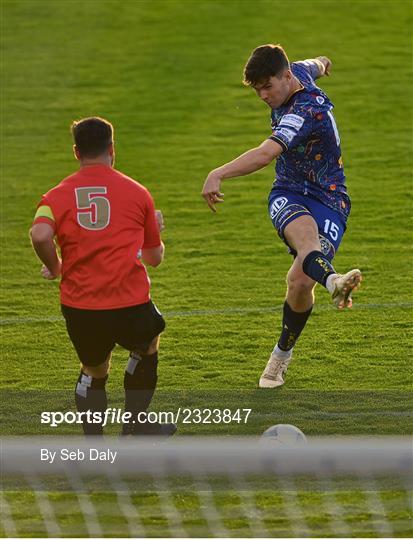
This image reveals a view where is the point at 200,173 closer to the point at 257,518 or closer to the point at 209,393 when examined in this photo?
the point at 209,393

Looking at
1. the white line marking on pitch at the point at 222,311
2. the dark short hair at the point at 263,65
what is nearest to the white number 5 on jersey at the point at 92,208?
the dark short hair at the point at 263,65

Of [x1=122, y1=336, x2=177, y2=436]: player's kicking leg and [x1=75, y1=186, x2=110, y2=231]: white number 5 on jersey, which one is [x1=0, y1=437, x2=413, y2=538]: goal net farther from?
[x1=75, y1=186, x2=110, y2=231]: white number 5 on jersey

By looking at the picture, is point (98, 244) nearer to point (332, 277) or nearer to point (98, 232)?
point (98, 232)

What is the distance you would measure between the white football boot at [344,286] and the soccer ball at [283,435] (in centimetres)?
78

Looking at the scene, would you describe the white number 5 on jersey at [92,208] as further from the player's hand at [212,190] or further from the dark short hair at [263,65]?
the dark short hair at [263,65]

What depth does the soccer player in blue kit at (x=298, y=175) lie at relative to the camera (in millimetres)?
7293

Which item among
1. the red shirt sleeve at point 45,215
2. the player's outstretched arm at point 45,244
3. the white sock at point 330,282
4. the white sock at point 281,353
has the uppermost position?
the red shirt sleeve at point 45,215

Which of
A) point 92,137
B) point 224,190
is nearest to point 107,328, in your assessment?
point 92,137

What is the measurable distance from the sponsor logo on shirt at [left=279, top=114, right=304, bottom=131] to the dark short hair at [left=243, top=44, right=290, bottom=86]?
0.81 ft

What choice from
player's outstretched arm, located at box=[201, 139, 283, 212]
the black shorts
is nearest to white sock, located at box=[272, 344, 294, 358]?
player's outstretched arm, located at box=[201, 139, 283, 212]

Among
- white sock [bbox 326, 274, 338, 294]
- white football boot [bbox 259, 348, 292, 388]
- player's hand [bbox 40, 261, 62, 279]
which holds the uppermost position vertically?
player's hand [bbox 40, 261, 62, 279]

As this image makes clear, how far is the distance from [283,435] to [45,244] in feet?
4.94

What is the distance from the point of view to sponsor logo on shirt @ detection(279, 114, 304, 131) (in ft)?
24.2

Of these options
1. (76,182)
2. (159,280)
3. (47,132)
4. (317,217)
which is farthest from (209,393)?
(47,132)
